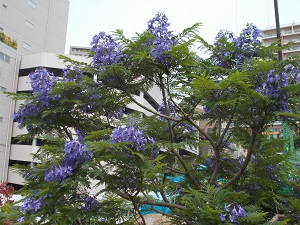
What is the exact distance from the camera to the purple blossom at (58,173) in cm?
304

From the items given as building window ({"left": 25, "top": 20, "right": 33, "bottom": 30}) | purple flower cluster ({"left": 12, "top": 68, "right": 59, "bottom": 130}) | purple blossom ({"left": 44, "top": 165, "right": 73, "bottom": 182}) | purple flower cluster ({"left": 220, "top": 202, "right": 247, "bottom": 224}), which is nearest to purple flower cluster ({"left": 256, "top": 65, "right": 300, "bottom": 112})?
purple flower cluster ({"left": 220, "top": 202, "right": 247, "bottom": 224})

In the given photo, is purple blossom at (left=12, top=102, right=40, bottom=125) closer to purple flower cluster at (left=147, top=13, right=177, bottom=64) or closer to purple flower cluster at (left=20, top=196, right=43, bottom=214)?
purple flower cluster at (left=20, top=196, right=43, bottom=214)

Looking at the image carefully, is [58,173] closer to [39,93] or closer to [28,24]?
[39,93]

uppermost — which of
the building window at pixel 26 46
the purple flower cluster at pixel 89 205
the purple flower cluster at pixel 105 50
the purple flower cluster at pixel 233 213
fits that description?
the building window at pixel 26 46

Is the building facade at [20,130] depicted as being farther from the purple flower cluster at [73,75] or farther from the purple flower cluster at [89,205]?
the purple flower cluster at [89,205]

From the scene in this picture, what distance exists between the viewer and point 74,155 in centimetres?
311

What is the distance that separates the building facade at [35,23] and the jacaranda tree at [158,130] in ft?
92.5

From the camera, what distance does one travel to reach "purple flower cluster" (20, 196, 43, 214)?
311cm

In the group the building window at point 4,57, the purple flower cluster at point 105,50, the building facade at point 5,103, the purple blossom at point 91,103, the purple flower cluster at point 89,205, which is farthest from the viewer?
the building facade at point 5,103

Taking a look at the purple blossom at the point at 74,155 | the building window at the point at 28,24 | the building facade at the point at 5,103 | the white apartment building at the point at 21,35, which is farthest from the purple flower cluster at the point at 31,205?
the building window at the point at 28,24

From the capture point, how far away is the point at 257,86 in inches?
130

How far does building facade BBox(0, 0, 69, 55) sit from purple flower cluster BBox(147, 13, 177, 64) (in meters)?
28.4

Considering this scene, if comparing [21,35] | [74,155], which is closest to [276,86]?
[74,155]

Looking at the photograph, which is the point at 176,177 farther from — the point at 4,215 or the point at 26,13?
the point at 26,13
